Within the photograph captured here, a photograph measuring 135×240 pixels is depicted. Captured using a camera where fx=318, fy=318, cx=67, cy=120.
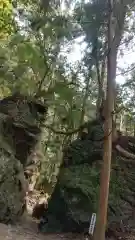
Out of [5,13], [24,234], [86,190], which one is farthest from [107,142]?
[5,13]

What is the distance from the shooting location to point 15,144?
11.6 meters

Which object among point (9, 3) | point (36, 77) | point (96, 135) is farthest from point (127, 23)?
point (36, 77)

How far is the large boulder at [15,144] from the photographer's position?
9.87 metres

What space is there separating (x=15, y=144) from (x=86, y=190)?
11.6 feet

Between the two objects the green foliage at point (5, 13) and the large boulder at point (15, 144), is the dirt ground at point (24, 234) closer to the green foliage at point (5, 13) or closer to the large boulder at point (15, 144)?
the large boulder at point (15, 144)

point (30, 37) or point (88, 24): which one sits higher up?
point (30, 37)

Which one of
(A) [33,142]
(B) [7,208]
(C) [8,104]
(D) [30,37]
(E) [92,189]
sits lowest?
(B) [7,208]

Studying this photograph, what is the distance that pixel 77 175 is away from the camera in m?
→ 9.91

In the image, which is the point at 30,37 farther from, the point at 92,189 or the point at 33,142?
the point at 92,189

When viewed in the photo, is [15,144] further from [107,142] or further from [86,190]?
[107,142]

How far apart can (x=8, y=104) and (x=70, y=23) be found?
4.18 m

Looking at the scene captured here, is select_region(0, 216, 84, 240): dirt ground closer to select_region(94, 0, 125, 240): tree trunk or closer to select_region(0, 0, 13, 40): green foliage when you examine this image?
select_region(94, 0, 125, 240): tree trunk

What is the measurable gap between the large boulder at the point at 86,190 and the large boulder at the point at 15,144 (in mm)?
1230

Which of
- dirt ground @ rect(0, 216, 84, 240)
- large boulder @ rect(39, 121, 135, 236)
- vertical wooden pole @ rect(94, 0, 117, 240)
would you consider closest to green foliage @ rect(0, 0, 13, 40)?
vertical wooden pole @ rect(94, 0, 117, 240)
